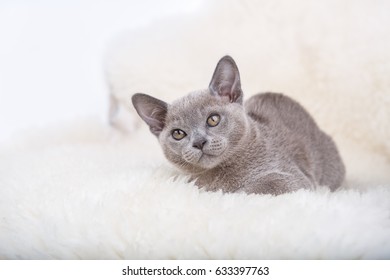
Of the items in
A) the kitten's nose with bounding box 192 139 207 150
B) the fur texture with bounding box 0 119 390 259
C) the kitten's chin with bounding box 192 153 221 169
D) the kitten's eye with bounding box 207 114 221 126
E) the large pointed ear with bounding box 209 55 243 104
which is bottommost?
the fur texture with bounding box 0 119 390 259

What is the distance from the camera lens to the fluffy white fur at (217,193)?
3.12ft

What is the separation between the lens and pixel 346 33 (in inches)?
67.3

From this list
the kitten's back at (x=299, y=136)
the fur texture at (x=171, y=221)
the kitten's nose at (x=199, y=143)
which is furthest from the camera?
the kitten's back at (x=299, y=136)

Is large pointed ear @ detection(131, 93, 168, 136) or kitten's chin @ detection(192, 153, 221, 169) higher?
large pointed ear @ detection(131, 93, 168, 136)

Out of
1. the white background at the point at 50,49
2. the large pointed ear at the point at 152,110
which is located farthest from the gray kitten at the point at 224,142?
the white background at the point at 50,49

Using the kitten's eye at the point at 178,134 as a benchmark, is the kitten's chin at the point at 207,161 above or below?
below

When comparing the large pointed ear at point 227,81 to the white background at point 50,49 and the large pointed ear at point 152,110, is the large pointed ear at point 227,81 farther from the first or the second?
the white background at point 50,49

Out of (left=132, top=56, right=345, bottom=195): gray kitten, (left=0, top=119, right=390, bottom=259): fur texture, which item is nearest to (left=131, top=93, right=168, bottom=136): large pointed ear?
(left=132, top=56, right=345, bottom=195): gray kitten

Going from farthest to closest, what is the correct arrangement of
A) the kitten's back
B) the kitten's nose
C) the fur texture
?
the kitten's back
the kitten's nose
the fur texture

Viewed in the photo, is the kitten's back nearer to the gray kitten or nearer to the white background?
the gray kitten

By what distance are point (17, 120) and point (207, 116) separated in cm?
63

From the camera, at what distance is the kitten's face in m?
1.15

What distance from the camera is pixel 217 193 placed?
111cm
